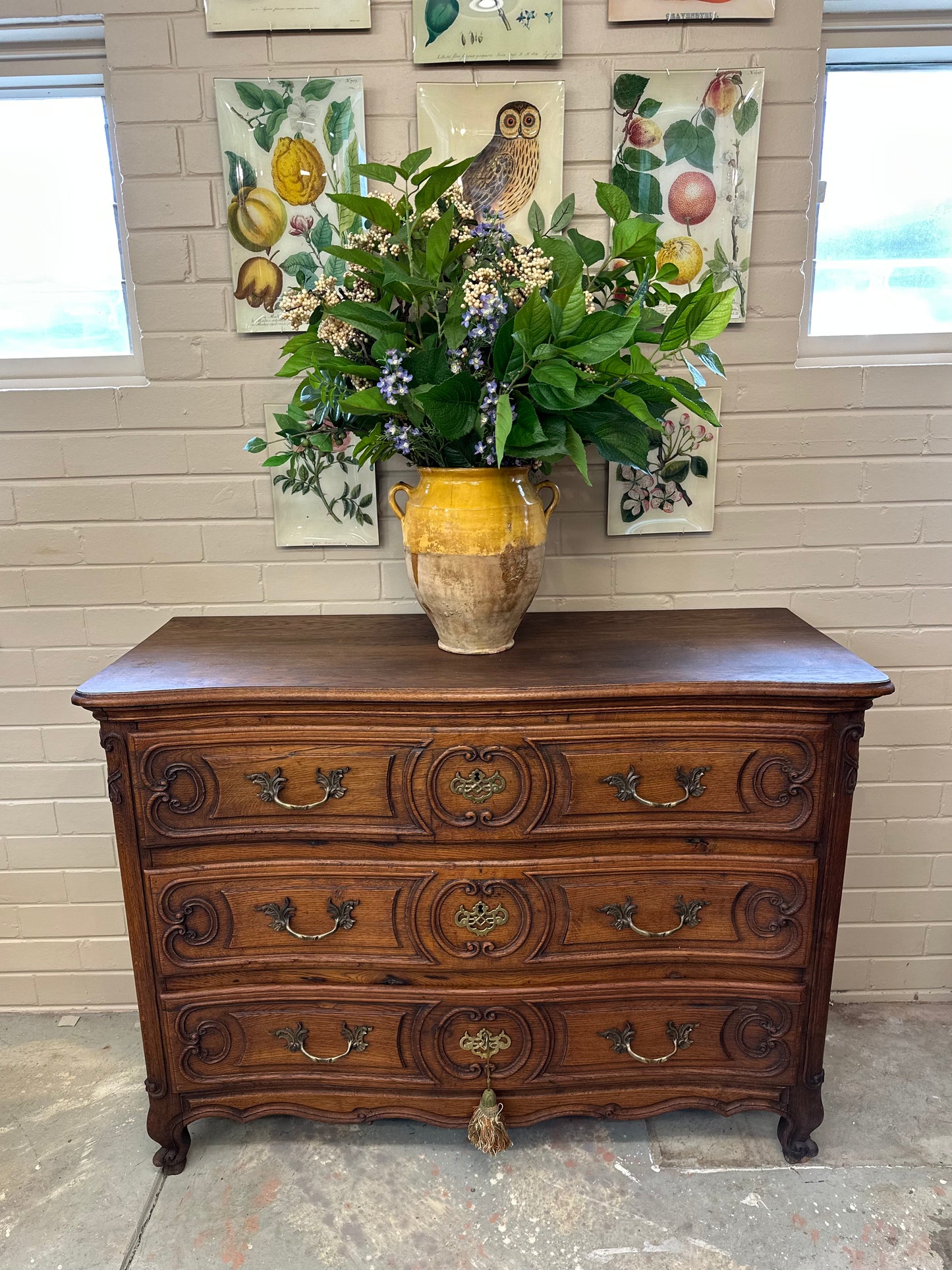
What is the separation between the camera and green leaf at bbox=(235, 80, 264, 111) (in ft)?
5.59

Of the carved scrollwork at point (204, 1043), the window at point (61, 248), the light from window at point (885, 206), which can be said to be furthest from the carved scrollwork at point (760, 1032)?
the window at point (61, 248)

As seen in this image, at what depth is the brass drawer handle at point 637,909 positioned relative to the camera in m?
1.57

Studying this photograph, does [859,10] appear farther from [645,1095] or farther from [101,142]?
[645,1095]

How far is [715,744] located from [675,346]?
684 millimetres

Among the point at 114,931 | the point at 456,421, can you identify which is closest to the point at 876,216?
the point at 456,421

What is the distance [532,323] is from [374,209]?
0.34 meters

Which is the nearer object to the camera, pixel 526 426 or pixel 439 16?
pixel 526 426

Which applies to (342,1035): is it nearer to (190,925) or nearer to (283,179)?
(190,925)

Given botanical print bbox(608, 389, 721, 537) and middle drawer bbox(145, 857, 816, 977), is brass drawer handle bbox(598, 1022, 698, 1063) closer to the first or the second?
middle drawer bbox(145, 857, 816, 977)

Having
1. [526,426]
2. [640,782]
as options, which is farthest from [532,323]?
[640,782]

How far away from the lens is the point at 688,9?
169 centimetres

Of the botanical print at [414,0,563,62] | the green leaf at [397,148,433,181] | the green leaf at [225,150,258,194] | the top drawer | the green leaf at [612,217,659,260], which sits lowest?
the top drawer

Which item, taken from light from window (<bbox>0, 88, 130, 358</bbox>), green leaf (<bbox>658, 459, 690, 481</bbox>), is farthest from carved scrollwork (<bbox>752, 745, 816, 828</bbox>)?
light from window (<bbox>0, 88, 130, 358</bbox>)

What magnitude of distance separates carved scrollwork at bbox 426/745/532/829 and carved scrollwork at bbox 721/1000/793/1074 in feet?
1.97
